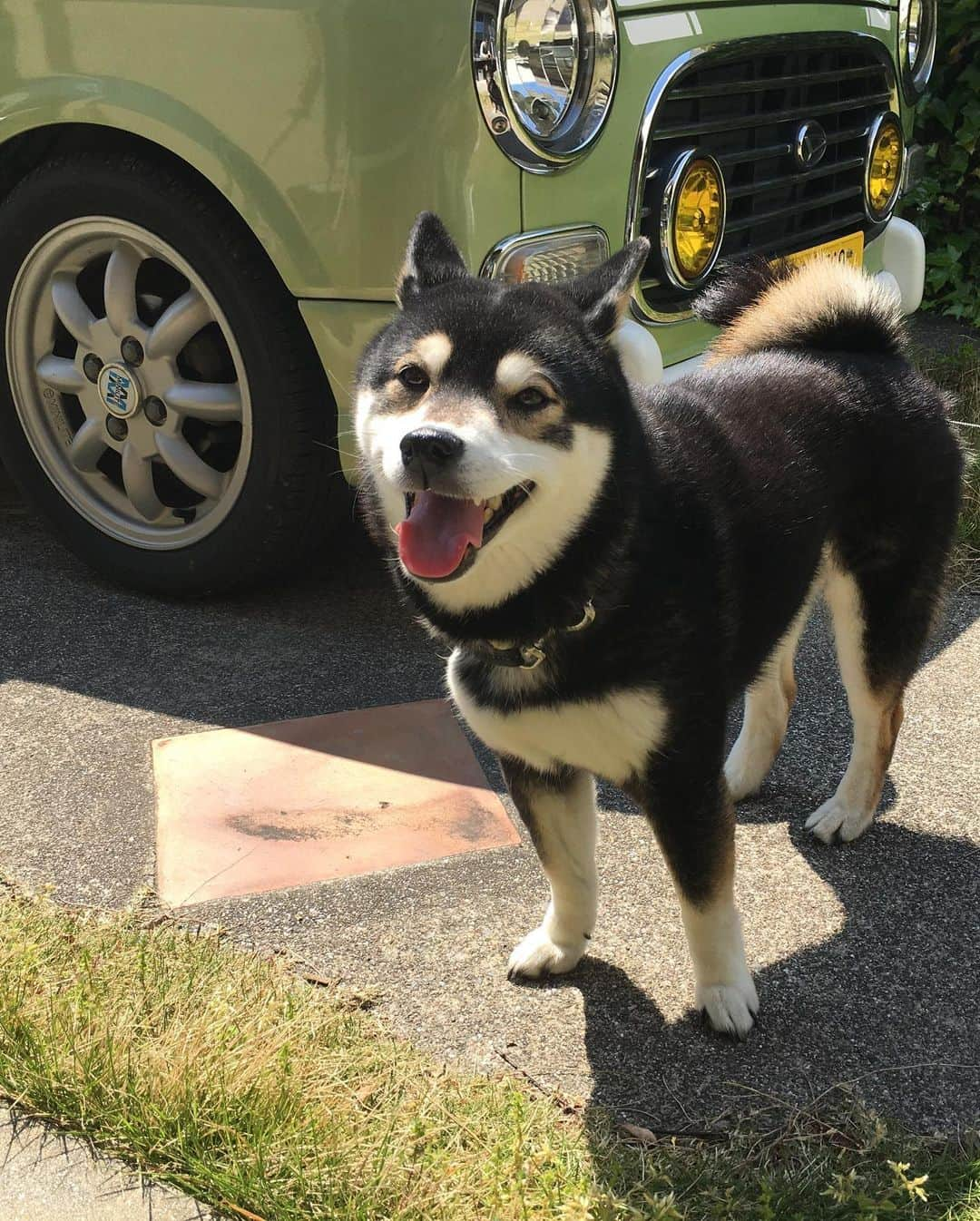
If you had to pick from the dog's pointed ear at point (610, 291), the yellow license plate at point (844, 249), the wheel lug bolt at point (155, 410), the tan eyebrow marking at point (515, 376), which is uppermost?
the dog's pointed ear at point (610, 291)

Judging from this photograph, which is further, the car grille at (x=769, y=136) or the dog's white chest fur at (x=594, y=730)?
the car grille at (x=769, y=136)

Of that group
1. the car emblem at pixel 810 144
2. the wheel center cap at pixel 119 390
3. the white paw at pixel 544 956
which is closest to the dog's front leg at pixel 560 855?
the white paw at pixel 544 956

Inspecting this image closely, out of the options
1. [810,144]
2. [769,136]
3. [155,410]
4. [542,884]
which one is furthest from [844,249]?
[542,884]

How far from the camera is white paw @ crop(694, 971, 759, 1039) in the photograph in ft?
6.90

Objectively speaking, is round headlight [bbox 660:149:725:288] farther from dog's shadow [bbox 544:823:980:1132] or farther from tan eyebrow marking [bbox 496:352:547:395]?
dog's shadow [bbox 544:823:980:1132]

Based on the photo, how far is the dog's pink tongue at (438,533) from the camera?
1.88 metres

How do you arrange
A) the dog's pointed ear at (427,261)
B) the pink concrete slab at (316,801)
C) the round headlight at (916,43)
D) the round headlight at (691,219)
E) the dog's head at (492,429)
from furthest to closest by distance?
1. the round headlight at (916,43)
2. the round headlight at (691,219)
3. the pink concrete slab at (316,801)
4. the dog's pointed ear at (427,261)
5. the dog's head at (492,429)

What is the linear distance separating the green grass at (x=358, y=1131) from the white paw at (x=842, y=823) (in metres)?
0.75

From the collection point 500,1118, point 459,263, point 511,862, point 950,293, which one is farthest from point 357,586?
point 950,293

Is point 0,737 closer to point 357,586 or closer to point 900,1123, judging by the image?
point 357,586

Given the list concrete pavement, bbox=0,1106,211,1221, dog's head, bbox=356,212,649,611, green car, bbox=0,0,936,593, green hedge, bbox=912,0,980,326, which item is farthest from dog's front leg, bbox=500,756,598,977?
green hedge, bbox=912,0,980,326

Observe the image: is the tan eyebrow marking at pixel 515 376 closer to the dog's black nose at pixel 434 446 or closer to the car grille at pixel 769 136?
the dog's black nose at pixel 434 446

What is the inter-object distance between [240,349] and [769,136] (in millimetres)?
1549

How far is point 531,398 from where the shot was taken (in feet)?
6.27
